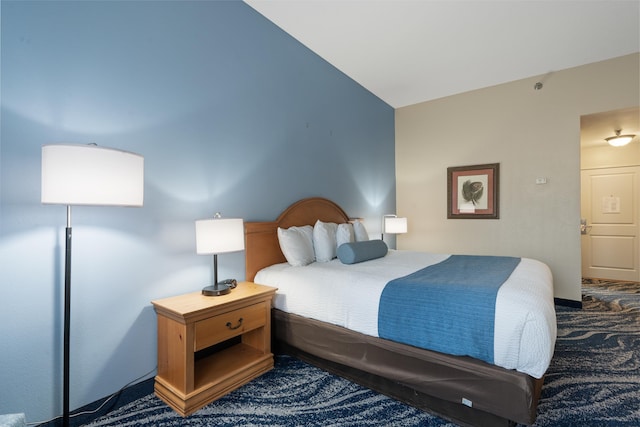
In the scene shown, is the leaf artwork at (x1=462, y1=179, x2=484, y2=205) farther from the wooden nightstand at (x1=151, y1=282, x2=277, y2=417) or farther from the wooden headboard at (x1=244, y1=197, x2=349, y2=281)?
the wooden nightstand at (x1=151, y1=282, x2=277, y2=417)

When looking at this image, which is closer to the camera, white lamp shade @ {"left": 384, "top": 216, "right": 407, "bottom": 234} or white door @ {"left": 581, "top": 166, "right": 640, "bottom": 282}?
white lamp shade @ {"left": 384, "top": 216, "right": 407, "bottom": 234}

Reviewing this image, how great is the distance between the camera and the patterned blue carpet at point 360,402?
1.70 metres

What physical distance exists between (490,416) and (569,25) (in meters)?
3.54

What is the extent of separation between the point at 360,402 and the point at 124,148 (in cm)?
215

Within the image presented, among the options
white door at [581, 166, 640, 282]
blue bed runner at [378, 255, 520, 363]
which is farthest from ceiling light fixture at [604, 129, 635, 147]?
blue bed runner at [378, 255, 520, 363]

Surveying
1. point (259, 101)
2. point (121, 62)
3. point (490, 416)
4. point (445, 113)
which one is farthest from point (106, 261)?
point (445, 113)

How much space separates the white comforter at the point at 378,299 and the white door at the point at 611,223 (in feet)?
13.5

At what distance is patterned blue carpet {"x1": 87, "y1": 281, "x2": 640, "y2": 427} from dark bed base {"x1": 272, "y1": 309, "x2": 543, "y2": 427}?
0.07 meters

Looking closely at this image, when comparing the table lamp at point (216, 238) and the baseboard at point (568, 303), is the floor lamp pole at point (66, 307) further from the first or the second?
the baseboard at point (568, 303)

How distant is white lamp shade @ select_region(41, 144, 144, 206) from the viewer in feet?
4.23

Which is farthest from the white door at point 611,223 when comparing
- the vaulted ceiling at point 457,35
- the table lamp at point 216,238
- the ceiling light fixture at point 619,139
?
the table lamp at point 216,238

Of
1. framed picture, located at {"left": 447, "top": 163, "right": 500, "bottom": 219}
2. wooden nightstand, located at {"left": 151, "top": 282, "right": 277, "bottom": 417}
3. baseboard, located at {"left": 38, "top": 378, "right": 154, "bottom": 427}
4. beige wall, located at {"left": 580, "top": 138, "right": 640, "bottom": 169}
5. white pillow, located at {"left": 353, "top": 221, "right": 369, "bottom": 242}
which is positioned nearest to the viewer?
baseboard, located at {"left": 38, "top": 378, "right": 154, "bottom": 427}

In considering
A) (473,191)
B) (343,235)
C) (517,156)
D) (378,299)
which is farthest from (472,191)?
(378,299)

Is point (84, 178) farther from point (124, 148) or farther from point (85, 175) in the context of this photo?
point (124, 148)
